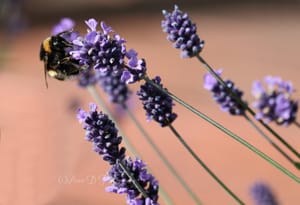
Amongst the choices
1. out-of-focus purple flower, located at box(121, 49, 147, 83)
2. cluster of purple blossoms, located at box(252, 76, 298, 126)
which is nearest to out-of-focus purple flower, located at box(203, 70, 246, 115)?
cluster of purple blossoms, located at box(252, 76, 298, 126)

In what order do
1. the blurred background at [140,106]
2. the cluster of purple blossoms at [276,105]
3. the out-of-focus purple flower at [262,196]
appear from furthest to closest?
the blurred background at [140,106] → the out-of-focus purple flower at [262,196] → the cluster of purple blossoms at [276,105]

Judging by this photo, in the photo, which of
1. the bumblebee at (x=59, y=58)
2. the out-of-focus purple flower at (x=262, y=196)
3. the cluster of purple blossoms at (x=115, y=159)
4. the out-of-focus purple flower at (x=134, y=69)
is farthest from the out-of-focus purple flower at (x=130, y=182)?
the out-of-focus purple flower at (x=262, y=196)

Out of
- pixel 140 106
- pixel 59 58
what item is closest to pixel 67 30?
pixel 59 58

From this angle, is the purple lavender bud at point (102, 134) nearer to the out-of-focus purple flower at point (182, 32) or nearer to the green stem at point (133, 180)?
the green stem at point (133, 180)

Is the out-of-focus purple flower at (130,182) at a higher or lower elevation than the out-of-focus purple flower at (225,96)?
lower

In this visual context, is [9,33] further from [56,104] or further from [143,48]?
[143,48]

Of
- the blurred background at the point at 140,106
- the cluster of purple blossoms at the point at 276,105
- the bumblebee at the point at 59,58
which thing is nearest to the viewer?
the cluster of purple blossoms at the point at 276,105

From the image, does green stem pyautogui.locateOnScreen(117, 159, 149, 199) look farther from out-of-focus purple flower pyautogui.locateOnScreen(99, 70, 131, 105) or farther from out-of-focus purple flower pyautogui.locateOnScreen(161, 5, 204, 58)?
out-of-focus purple flower pyautogui.locateOnScreen(99, 70, 131, 105)
